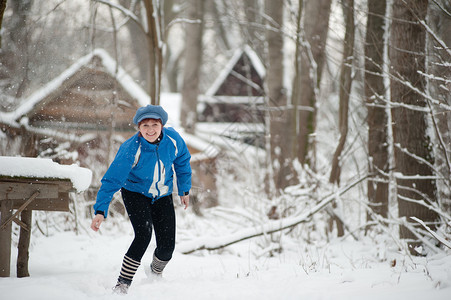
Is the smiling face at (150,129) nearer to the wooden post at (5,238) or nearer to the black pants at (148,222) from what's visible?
the black pants at (148,222)

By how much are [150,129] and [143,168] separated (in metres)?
0.31

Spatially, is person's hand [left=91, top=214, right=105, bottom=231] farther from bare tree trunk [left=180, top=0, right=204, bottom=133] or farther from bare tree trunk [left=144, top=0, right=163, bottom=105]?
bare tree trunk [left=180, top=0, right=204, bottom=133]

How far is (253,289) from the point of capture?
3445 millimetres

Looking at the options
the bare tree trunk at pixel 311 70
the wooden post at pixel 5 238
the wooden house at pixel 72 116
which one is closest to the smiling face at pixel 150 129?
the wooden post at pixel 5 238

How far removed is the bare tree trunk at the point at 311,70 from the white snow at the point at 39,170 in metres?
4.66

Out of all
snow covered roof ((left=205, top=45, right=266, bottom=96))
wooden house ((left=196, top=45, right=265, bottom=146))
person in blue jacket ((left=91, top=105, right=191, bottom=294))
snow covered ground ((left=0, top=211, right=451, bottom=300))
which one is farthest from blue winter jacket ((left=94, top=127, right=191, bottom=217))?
snow covered roof ((left=205, top=45, right=266, bottom=96))

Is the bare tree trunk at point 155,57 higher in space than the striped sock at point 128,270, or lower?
higher

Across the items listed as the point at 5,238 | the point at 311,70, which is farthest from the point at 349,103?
the point at 5,238

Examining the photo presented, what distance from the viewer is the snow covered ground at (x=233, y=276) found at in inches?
122

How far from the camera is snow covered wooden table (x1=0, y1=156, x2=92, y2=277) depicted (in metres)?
3.57

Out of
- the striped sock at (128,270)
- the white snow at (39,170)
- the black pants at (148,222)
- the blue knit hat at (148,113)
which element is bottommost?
the striped sock at (128,270)

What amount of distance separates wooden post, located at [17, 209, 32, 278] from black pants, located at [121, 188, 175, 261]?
0.96 m

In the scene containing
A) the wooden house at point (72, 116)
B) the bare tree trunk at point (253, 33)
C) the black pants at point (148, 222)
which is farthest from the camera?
the bare tree trunk at point (253, 33)

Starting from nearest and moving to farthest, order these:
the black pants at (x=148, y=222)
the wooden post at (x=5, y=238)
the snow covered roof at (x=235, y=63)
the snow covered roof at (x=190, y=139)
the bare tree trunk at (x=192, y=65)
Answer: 1. the black pants at (x=148, y=222)
2. the wooden post at (x=5, y=238)
3. the snow covered roof at (x=190, y=139)
4. the bare tree trunk at (x=192, y=65)
5. the snow covered roof at (x=235, y=63)
